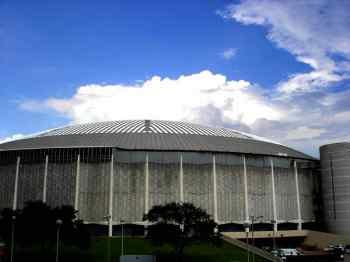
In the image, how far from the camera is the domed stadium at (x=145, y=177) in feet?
286

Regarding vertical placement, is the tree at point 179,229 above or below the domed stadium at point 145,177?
below

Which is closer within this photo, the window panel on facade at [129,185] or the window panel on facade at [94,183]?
the window panel on facade at [94,183]

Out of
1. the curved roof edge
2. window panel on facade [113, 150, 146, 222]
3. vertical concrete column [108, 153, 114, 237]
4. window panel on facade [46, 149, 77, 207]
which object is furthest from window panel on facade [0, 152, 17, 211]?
window panel on facade [113, 150, 146, 222]

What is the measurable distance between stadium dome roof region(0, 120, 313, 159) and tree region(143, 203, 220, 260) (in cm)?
2597

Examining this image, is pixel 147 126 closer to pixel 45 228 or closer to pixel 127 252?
pixel 127 252

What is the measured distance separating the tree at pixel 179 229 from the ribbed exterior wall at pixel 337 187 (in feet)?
152

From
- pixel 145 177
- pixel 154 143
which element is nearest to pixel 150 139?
pixel 154 143

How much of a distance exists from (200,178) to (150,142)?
12.0 metres

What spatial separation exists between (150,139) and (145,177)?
906 cm

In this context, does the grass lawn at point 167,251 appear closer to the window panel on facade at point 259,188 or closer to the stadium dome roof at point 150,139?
the window panel on facade at point 259,188

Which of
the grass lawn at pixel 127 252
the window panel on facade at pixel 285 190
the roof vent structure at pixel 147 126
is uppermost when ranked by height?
the roof vent structure at pixel 147 126

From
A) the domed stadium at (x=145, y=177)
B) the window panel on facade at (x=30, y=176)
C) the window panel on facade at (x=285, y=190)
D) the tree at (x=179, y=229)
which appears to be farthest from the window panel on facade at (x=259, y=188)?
the window panel on facade at (x=30, y=176)

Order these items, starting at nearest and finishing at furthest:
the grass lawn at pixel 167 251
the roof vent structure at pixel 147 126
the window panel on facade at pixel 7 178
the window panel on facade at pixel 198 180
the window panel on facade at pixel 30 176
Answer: the grass lawn at pixel 167 251, the window panel on facade at pixel 30 176, the window panel on facade at pixel 198 180, the window panel on facade at pixel 7 178, the roof vent structure at pixel 147 126

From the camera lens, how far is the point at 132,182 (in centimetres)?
8806
